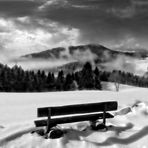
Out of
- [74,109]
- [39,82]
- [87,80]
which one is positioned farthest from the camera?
Result: [87,80]

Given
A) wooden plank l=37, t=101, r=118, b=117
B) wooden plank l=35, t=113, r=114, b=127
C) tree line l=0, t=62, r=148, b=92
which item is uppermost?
wooden plank l=37, t=101, r=118, b=117

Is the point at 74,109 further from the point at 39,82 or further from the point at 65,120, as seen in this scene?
the point at 39,82

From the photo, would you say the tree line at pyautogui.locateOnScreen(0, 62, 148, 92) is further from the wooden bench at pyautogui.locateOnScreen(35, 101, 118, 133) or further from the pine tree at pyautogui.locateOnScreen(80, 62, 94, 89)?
the wooden bench at pyautogui.locateOnScreen(35, 101, 118, 133)

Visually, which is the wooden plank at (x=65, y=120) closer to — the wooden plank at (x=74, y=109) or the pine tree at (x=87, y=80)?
the wooden plank at (x=74, y=109)

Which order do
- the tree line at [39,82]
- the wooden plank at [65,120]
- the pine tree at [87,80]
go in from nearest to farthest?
the wooden plank at [65,120]
the tree line at [39,82]
the pine tree at [87,80]

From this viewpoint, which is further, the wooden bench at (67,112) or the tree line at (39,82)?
the tree line at (39,82)

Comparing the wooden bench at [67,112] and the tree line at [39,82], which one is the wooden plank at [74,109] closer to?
the wooden bench at [67,112]

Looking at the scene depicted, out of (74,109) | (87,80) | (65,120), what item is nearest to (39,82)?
(87,80)

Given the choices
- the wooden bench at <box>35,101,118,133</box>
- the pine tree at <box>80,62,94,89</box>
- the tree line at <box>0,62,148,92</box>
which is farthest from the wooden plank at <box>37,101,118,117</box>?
the pine tree at <box>80,62,94,89</box>

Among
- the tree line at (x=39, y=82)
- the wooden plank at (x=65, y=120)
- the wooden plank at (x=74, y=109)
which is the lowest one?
the tree line at (x=39, y=82)

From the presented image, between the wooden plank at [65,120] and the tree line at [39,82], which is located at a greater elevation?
the wooden plank at [65,120]

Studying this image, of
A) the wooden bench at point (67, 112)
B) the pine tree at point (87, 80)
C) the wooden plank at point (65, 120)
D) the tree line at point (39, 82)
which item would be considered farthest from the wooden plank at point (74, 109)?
the pine tree at point (87, 80)

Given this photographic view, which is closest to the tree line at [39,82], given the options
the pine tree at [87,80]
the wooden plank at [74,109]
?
the pine tree at [87,80]

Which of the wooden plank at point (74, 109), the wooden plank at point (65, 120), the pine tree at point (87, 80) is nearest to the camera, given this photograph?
the wooden plank at point (74, 109)
